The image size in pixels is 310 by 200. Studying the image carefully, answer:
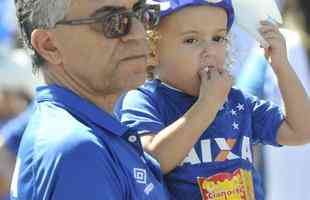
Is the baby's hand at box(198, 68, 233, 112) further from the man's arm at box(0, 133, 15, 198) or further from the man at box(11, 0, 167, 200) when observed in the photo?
the man's arm at box(0, 133, 15, 198)

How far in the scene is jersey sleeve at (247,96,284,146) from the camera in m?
3.61

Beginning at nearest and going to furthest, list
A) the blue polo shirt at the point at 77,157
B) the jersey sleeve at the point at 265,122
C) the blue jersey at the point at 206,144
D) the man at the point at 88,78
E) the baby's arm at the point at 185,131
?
the blue polo shirt at the point at 77,157, the man at the point at 88,78, the baby's arm at the point at 185,131, the blue jersey at the point at 206,144, the jersey sleeve at the point at 265,122

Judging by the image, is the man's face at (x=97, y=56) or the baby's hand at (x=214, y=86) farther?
the baby's hand at (x=214, y=86)

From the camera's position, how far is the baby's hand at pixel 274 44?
11.5 feet

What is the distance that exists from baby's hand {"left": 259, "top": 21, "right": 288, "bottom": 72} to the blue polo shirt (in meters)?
0.73

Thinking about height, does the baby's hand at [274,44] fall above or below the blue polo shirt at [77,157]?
above

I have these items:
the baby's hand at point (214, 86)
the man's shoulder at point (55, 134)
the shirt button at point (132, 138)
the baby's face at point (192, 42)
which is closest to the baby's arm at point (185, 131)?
the baby's hand at point (214, 86)

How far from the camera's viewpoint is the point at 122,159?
9.43 feet

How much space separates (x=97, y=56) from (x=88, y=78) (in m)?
0.07

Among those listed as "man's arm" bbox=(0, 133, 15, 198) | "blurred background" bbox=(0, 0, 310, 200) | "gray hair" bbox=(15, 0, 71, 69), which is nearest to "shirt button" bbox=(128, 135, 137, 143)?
"gray hair" bbox=(15, 0, 71, 69)

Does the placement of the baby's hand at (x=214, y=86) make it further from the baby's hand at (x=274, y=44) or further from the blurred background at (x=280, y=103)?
the blurred background at (x=280, y=103)

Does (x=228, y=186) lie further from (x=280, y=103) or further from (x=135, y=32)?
(x=280, y=103)

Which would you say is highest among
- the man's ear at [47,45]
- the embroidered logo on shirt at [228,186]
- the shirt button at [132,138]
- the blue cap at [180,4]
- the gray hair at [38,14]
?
the gray hair at [38,14]

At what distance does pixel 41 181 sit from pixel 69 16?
1.68 ft
